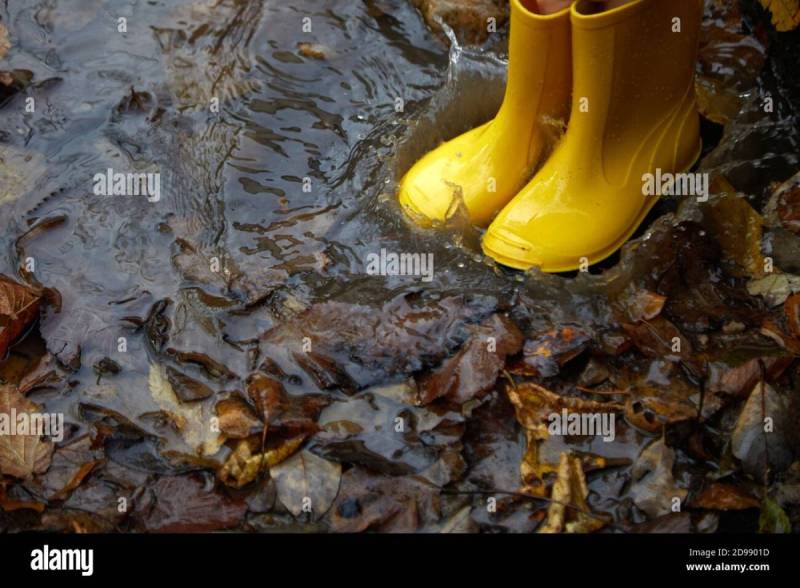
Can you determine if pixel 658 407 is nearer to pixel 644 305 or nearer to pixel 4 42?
pixel 644 305

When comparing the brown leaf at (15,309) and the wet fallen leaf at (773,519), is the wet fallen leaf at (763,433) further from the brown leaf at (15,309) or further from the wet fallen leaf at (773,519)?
the brown leaf at (15,309)

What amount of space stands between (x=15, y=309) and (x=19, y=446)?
39 centimetres

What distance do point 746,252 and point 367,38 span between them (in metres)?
1.51

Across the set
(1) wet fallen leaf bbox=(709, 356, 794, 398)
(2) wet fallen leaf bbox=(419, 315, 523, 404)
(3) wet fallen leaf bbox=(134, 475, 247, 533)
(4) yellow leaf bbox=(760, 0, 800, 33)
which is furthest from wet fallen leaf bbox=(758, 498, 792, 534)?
(4) yellow leaf bbox=(760, 0, 800, 33)

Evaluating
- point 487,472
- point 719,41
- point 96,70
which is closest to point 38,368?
point 487,472

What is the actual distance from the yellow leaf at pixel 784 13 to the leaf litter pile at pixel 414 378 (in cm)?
2

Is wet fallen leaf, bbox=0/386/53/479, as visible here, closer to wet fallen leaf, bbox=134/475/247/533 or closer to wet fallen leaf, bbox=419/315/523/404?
wet fallen leaf, bbox=134/475/247/533

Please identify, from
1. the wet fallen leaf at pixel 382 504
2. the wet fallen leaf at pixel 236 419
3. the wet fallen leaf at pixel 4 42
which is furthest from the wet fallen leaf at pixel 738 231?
the wet fallen leaf at pixel 4 42

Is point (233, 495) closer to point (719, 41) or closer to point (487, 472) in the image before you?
point (487, 472)

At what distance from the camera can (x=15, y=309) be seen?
2.05m

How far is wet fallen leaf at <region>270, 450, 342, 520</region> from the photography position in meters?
1.72

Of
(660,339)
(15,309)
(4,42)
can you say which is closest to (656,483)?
(660,339)

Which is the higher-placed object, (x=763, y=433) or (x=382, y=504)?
(x=763, y=433)

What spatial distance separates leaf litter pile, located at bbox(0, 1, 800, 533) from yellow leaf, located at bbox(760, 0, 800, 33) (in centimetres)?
2
